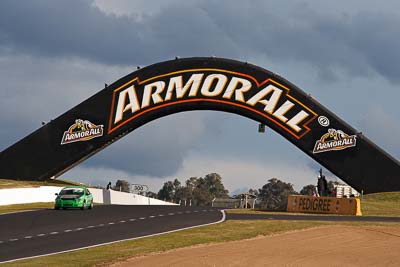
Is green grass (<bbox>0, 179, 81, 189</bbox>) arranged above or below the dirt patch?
above

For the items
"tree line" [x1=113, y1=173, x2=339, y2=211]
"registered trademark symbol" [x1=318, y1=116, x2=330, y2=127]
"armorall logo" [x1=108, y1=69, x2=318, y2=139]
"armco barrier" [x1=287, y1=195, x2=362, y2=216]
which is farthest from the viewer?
"tree line" [x1=113, y1=173, x2=339, y2=211]

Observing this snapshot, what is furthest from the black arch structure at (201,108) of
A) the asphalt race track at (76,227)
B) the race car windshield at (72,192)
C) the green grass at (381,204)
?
the asphalt race track at (76,227)

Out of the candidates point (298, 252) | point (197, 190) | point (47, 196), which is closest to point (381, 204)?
point (47, 196)

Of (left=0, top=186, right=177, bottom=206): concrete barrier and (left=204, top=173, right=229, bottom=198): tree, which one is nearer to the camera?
(left=0, top=186, right=177, bottom=206): concrete barrier

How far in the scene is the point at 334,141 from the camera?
198 ft

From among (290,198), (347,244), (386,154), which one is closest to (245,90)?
(386,154)

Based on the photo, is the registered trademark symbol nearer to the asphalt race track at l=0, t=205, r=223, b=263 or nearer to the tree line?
the asphalt race track at l=0, t=205, r=223, b=263

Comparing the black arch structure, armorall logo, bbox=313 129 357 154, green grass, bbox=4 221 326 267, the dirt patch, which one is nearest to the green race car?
green grass, bbox=4 221 326 267

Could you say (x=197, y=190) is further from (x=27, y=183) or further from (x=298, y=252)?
(x=298, y=252)

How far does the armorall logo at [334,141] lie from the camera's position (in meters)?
60.1

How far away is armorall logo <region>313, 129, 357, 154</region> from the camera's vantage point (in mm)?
60084

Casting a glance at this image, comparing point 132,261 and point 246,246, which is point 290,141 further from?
point 132,261

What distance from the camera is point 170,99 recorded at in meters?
63.2

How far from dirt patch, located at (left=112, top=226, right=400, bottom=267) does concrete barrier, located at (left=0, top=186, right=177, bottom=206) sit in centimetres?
2681
